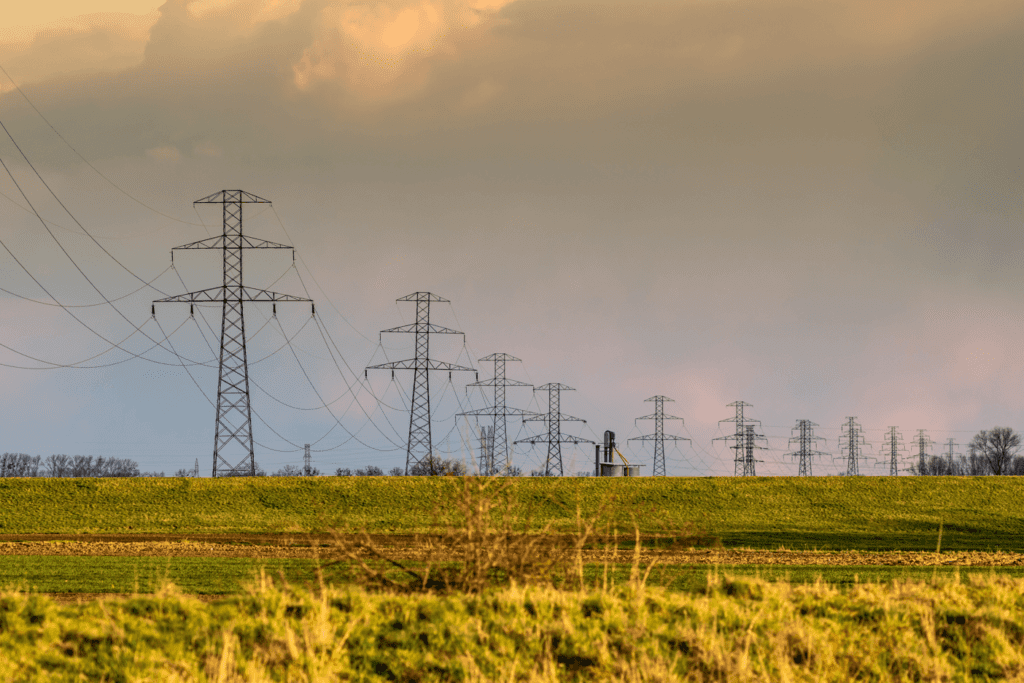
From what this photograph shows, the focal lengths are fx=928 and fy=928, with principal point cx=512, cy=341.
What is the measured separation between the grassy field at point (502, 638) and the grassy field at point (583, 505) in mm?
18986

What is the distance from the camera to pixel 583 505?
3803 centimetres

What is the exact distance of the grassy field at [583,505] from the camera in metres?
33.4

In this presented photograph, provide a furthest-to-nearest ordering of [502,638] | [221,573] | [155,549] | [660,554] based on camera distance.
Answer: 1. [155,549]
2. [660,554]
3. [221,573]
4. [502,638]

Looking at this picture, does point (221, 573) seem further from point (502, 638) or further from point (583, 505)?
point (583, 505)

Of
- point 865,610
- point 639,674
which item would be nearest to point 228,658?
point 639,674

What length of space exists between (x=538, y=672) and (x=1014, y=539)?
28.4 metres

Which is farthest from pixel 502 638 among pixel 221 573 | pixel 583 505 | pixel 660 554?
pixel 583 505

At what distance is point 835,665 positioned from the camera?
10.5 metres

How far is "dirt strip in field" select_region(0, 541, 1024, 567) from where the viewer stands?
2188 cm

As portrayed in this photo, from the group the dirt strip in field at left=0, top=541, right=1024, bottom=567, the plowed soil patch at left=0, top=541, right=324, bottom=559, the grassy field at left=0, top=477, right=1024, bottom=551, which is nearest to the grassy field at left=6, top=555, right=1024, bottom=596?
the dirt strip in field at left=0, top=541, right=1024, bottom=567

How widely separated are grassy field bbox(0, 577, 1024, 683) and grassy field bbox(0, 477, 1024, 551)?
747 inches

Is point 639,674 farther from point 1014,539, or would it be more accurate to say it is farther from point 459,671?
point 1014,539

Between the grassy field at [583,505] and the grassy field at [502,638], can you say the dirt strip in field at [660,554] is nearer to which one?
the grassy field at [583,505]

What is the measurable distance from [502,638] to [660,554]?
1366 centimetres
